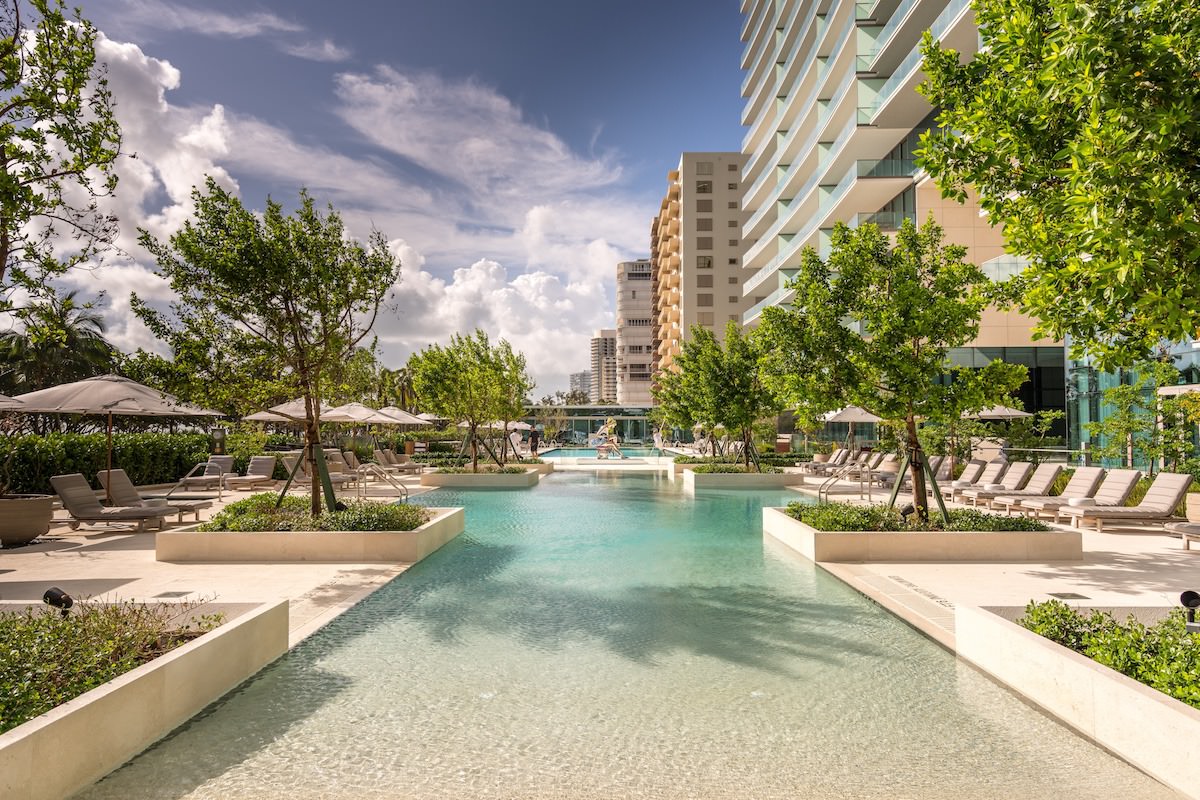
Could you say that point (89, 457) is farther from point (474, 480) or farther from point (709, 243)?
point (709, 243)

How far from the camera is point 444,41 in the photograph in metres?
18.2

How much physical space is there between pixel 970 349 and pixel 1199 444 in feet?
39.5

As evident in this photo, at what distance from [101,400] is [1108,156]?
16.0m

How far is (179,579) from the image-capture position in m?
8.62

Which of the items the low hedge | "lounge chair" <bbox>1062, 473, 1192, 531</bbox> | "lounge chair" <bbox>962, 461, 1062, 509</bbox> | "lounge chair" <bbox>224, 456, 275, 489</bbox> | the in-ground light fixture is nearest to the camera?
the in-ground light fixture

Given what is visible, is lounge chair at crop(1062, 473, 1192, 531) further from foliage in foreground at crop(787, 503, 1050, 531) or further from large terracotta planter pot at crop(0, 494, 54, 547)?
large terracotta planter pot at crop(0, 494, 54, 547)

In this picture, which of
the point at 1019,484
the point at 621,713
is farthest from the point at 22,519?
the point at 1019,484

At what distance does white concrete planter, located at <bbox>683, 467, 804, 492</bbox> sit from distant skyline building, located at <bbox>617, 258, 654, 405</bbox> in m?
86.1

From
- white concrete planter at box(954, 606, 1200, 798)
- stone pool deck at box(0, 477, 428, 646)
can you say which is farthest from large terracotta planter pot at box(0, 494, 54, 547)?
white concrete planter at box(954, 606, 1200, 798)

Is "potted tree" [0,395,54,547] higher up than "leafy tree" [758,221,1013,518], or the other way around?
"leafy tree" [758,221,1013,518]

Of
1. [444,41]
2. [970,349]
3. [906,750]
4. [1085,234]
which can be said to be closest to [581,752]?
[906,750]

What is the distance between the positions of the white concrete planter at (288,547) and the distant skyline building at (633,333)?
3927 inches

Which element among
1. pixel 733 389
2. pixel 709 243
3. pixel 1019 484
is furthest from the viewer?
pixel 709 243

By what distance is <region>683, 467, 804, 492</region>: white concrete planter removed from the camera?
22500 millimetres
